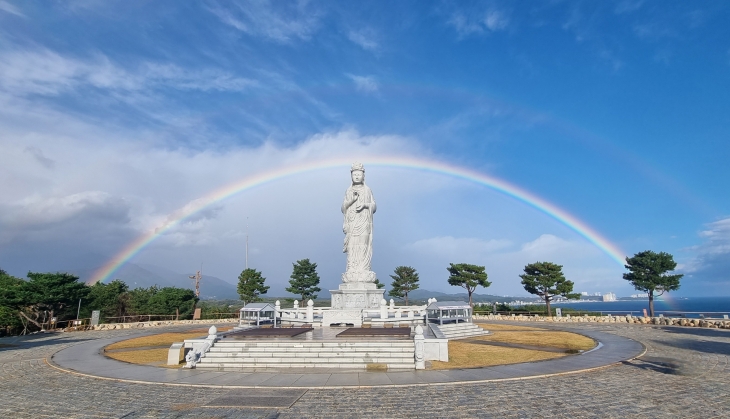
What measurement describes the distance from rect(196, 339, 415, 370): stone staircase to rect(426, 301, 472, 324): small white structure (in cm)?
1042

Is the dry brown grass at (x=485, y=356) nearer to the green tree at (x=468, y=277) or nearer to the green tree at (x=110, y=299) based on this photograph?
the green tree at (x=468, y=277)

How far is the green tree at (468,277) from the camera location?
5122 cm

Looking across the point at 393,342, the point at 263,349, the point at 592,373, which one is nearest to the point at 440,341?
the point at 393,342

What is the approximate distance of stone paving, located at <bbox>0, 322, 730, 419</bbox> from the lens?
30.0 ft

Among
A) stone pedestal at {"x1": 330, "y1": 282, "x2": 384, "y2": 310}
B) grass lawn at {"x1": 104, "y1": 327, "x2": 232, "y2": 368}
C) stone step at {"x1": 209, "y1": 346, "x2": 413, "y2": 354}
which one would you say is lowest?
grass lawn at {"x1": 104, "y1": 327, "x2": 232, "y2": 368}

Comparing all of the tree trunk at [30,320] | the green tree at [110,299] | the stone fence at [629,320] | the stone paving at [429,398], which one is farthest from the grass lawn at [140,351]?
the stone fence at [629,320]

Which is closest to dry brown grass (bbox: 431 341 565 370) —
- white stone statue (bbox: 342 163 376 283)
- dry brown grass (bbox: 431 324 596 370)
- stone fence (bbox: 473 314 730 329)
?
dry brown grass (bbox: 431 324 596 370)

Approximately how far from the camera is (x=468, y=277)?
169 feet

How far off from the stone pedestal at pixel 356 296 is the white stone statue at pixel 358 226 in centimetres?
75

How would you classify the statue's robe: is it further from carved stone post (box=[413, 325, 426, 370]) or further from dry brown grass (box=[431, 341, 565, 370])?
carved stone post (box=[413, 325, 426, 370])

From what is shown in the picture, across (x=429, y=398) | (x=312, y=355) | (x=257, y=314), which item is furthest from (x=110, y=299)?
(x=429, y=398)

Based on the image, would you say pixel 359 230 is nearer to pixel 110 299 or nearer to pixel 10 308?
pixel 10 308

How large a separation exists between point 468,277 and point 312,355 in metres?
39.2

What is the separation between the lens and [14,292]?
33188mm
